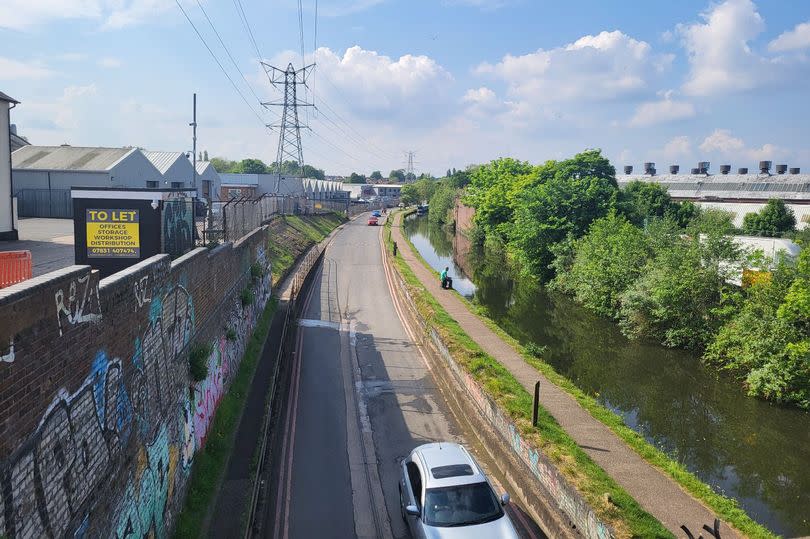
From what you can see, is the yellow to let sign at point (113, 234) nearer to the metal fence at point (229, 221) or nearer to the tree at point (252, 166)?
the metal fence at point (229, 221)

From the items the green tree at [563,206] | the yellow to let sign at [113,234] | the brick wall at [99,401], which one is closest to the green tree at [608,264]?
the green tree at [563,206]

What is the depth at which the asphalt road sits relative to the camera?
1292 centimetres

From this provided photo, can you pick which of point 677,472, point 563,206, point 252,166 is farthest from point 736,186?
point 252,166

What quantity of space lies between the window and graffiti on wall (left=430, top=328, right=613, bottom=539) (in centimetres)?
269

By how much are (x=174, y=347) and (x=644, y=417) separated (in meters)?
15.2

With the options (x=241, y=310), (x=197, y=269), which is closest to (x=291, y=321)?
(x=241, y=310)

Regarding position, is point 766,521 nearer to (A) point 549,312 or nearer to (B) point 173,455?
(B) point 173,455

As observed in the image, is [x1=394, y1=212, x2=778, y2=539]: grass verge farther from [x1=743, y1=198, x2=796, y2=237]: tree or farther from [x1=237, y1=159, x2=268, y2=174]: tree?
[x1=237, y1=159, x2=268, y2=174]: tree

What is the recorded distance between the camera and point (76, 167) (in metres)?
38.1

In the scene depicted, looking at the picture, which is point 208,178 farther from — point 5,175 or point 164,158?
point 5,175

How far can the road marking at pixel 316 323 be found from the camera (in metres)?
28.4

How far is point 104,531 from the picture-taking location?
782 cm

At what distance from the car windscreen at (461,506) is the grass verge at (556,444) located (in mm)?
1818

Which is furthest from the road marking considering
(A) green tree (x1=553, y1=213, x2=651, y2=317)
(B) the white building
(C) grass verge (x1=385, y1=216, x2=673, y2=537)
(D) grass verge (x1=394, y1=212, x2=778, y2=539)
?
(B) the white building
